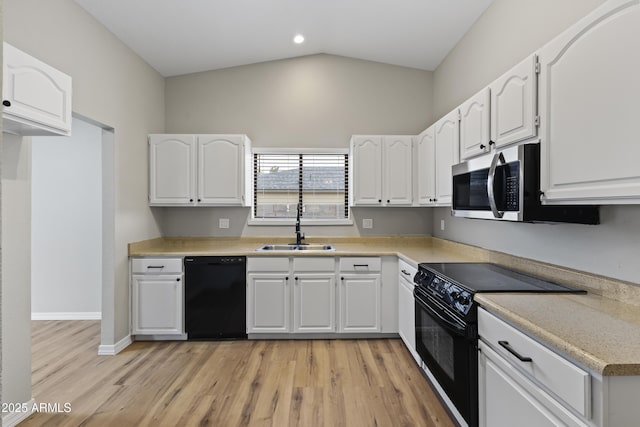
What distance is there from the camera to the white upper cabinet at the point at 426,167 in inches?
125

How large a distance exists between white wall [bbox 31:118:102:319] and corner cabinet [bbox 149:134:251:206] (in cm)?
91

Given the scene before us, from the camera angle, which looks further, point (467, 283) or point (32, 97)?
point (467, 283)

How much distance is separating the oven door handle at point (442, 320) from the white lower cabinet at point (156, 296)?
2.21 m

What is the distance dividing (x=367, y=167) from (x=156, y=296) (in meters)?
2.44

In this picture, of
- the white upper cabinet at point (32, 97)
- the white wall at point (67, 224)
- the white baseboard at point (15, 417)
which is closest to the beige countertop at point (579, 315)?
the white upper cabinet at point (32, 97)

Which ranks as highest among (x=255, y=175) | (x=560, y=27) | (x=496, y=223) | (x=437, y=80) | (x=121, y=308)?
(x=437, y=80)

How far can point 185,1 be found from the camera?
273 centimetres

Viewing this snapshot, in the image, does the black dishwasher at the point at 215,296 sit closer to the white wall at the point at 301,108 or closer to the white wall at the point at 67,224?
the white wall at the point at 301,108

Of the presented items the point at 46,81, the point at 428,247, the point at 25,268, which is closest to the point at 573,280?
the point at 428,247

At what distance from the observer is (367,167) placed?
365 cm

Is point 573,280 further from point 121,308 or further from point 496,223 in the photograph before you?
point 121,308

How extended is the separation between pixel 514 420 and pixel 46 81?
9.36 ft

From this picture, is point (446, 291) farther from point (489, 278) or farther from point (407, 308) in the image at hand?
point (407, 308)

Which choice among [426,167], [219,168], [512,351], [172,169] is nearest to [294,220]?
[219,168]
